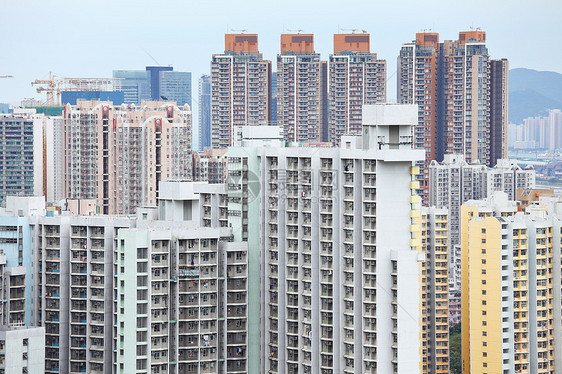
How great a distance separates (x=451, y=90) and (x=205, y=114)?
14.2m

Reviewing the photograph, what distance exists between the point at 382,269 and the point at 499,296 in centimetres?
935

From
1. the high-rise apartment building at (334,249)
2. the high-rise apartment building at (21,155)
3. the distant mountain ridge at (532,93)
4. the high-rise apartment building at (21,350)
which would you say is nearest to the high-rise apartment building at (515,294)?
the high-rise apartment building at (334,249)

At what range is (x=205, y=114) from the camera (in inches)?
2940

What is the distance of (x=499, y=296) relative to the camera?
33.5 m

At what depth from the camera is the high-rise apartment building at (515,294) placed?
33.3 metres

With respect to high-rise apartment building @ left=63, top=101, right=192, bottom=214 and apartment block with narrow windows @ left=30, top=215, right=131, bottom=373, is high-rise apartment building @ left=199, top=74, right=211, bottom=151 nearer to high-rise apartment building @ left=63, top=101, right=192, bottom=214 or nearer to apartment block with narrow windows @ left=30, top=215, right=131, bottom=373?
high-rise apartment building @ left=63, top=101, right=192, bottom=214

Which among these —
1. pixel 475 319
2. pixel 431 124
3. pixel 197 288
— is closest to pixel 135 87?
pixel 431 124

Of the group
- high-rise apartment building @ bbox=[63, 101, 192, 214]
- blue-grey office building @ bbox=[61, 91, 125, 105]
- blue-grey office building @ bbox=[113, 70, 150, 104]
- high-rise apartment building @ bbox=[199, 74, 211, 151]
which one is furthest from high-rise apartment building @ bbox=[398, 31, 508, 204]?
blue-grey office building @ bbox=[113, 70, 150, 104]

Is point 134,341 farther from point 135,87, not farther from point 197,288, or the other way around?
point 135,87

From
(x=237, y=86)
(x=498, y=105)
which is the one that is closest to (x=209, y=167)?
(x=237, y=86)

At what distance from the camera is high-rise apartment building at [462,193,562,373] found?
1312 inches

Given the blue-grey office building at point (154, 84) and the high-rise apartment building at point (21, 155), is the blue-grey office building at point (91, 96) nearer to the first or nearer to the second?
the blue-grey office building at point (154, 84)

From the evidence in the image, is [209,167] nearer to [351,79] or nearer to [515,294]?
[351,79]

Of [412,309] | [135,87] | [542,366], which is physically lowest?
[542,366]
